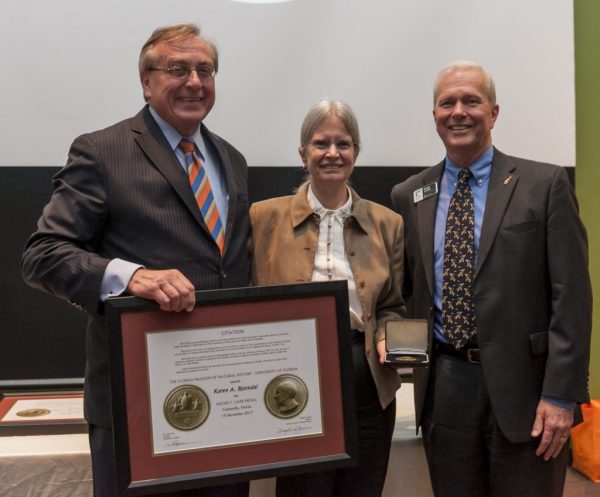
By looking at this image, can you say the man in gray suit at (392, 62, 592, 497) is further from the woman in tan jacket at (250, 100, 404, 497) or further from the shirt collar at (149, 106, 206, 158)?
the shirt collar at (149, 106, 206, 158)

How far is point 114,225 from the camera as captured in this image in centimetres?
144

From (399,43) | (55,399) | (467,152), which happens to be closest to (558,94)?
(399,43)

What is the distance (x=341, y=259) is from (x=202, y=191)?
0.49 metres

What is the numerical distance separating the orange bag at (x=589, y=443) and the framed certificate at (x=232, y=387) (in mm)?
1956

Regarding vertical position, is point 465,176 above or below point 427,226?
above

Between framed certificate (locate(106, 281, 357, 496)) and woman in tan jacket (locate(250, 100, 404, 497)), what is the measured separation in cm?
33

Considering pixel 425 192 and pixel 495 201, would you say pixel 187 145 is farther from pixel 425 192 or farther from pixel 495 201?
pixel 495 201

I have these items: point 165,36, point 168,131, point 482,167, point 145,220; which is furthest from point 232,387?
point 482,167

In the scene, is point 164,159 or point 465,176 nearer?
point 164,159

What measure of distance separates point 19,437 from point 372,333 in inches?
58.6

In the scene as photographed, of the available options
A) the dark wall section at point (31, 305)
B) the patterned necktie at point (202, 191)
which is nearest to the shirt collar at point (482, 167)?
the patterned necktie at point (202, 191)

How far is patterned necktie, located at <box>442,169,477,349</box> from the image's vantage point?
1751mm

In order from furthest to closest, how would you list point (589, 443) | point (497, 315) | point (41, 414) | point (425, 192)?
point (589, 443) → point (41, 414) → point (425, 192) → point (497, 315)

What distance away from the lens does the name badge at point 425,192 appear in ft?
6.24
